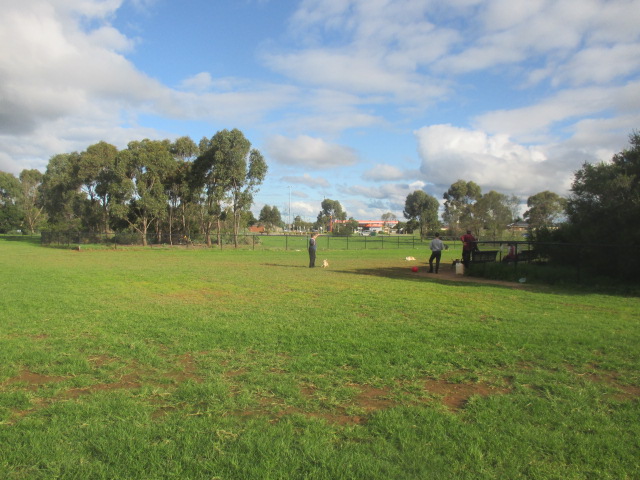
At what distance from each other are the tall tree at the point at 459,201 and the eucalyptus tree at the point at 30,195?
77727mm

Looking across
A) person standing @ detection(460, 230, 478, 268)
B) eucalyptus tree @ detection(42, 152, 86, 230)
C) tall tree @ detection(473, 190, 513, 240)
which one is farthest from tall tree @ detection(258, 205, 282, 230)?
person standing @ detection(460, 230, 478, 268)

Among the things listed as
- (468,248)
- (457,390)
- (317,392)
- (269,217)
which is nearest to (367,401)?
(317,392)

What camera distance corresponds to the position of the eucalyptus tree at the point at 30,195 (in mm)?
79956

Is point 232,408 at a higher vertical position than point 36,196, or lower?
lower

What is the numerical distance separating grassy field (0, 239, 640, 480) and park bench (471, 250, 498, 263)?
7.36 meters

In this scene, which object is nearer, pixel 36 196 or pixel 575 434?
pixel 575 434

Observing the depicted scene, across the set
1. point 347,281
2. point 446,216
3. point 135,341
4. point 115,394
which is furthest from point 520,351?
point 446,216

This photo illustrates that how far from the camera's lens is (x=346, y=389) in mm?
4207

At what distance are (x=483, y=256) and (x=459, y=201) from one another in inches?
1980

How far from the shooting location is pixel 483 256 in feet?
53.7

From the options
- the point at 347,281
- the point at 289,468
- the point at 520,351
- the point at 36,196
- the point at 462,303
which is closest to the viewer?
the point at 289,468

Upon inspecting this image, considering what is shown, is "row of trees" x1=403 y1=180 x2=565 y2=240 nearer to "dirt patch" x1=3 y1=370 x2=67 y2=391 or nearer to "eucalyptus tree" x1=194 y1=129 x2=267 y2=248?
"eucalyptus tree" x1=194 y1=129 x2=267 y2=248

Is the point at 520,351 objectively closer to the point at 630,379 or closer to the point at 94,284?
the point at 630,379

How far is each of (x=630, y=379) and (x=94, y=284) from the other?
502 inches
